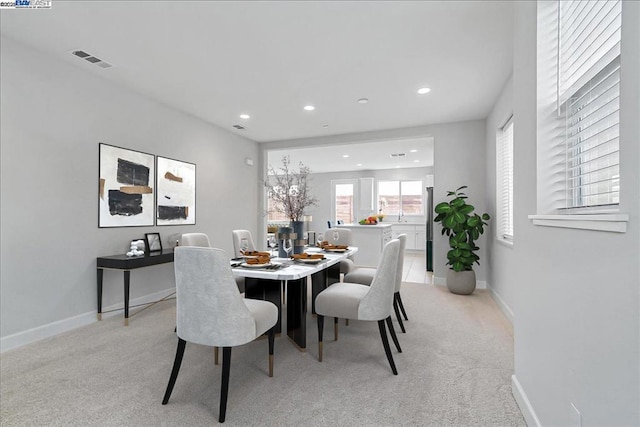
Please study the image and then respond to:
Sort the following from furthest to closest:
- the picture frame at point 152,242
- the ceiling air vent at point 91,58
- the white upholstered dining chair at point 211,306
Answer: the picture frame at point 152,242 < the ceiling air vent at point 91,58 < the white upholstered dining chair at point 211,306

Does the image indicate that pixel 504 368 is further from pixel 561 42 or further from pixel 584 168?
pixel 561 42

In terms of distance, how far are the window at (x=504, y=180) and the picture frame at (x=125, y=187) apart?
4.51m

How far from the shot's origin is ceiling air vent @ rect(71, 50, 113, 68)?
9.46ft

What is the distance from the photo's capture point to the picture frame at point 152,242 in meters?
3.70

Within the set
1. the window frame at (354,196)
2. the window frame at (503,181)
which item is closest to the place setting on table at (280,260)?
the window frame at (503,181)

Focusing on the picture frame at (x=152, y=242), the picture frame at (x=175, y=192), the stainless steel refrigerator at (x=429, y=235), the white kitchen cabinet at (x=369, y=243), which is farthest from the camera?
the white kitchen cabinet at (x=369, y=243)

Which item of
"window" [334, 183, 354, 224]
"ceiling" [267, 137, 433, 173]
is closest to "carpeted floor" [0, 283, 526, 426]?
"ceiling" [267, 137, 433, 173]

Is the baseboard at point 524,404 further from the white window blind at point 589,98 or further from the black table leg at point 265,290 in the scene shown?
the black table leg at point 265,290

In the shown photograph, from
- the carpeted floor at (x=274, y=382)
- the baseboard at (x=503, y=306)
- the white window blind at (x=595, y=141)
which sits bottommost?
the carpeted floor at (x=274, y=382)

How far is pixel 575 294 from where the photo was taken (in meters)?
1.16

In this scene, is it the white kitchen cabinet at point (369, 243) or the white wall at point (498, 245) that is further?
the white kitchen cabinet at point (369, 243)

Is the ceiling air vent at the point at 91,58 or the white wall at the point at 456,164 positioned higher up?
the ceiling air vent at the point at 91,58

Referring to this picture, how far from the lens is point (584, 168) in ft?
4.31

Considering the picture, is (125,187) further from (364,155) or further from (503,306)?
(364,155)
